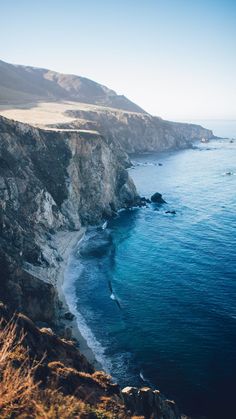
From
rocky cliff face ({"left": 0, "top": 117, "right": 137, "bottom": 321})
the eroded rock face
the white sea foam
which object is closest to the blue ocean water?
the white sea foam

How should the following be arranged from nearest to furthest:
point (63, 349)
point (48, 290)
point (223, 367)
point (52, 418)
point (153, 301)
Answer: point (52, 418), point (63, 349), point (223, 367), point (48, 290), point (153, 301)

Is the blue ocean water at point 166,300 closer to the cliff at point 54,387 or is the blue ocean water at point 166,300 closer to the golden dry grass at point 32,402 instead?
the cliff at point 54,387

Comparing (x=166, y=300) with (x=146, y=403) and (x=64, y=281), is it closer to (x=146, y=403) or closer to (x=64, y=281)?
(x=64, y=281)

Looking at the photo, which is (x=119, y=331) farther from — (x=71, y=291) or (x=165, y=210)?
(x=165, y=210)

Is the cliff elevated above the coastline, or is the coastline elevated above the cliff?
the cliff

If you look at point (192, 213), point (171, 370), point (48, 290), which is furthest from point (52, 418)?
point (192, 213)

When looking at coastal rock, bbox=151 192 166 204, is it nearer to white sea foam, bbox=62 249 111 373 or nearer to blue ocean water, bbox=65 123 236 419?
blue ocean water, bbox=65 123 236 419

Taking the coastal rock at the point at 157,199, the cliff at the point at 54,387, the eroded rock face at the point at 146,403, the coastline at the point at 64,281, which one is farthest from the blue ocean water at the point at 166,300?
the cliff at the point at 54,387
